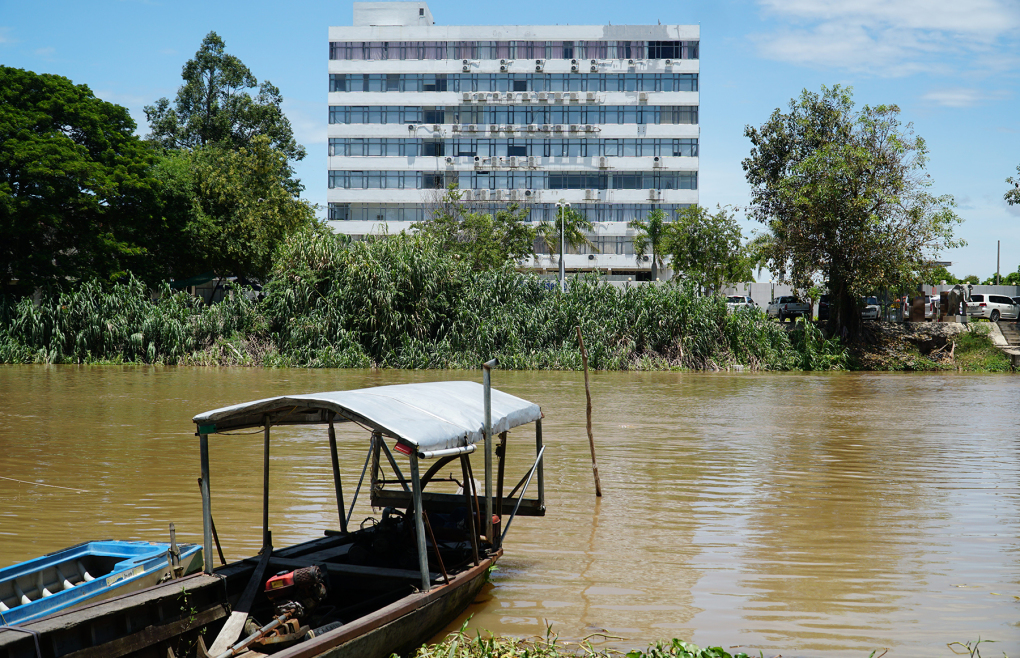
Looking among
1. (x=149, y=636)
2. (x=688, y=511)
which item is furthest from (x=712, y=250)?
(x=149, y=636)

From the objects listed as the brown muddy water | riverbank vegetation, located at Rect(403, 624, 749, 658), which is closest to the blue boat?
the brown muddy water

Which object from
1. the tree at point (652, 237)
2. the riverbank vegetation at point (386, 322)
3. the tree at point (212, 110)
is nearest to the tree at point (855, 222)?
the riverbank vegetation at point (386, 322)

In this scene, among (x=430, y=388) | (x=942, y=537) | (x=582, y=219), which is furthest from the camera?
(x=582, y=219)

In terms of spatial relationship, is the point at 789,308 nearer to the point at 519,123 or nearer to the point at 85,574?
the point at 519,123

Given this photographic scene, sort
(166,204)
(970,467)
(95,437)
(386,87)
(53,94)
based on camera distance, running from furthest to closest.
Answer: (386,87), (166,204), (53,94), (95,437), (970,467)

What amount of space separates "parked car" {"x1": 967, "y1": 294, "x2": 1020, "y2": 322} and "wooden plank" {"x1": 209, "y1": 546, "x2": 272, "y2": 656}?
42767 millimetres

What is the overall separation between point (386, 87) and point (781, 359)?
40.5 meters

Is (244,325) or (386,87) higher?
(386,87)

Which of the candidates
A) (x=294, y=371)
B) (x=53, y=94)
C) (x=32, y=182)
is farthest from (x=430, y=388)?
(x=53, y=94)

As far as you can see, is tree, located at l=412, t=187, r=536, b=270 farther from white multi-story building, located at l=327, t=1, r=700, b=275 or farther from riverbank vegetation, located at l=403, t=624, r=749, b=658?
riverbank vegetation, located at l=403, t=624, r=749, b=658

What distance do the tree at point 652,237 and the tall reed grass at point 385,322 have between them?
23.8 meters

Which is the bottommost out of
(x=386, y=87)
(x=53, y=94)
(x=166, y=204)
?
(x=166, y=204)

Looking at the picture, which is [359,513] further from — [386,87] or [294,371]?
[386,87]

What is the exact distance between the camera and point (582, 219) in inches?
2285
